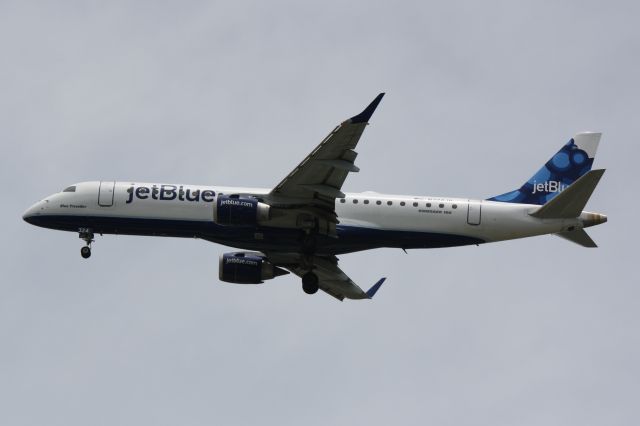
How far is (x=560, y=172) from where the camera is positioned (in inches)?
2505

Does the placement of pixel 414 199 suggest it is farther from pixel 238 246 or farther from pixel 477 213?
pixel 238 246

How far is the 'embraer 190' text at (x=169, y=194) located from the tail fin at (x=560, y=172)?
13.9 metres

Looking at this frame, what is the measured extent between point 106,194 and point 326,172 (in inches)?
478

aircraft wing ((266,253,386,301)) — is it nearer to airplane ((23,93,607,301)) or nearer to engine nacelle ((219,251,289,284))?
airplane ((23,93,607,301))

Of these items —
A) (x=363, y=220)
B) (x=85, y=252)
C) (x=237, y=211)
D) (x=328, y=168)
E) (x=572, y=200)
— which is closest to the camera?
(x=328, y=168)

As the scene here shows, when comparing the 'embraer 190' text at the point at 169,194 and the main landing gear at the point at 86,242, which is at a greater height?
the 'embraer 190' text at the point at 169,194

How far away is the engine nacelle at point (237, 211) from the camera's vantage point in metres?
57.5

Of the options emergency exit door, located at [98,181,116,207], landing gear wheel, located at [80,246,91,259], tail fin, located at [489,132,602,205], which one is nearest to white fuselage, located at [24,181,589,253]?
emergency exit door, located at [98,181,116,207]

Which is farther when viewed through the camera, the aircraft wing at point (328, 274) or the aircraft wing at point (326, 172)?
the aircraft wing at point (328, 274)

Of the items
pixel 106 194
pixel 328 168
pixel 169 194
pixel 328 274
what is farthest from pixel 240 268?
pixel 328 168

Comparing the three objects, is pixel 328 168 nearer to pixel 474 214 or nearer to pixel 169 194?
pixel 474 214

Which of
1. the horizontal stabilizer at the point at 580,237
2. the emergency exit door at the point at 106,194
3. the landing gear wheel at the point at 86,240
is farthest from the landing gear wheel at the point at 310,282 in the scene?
the horizontal stabilizer at the point at 580,237

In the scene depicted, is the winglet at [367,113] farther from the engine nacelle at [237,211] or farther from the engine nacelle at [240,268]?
the engine nacelle at [240,268]

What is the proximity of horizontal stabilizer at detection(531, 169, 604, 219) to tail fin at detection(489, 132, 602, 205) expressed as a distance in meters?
2.52
